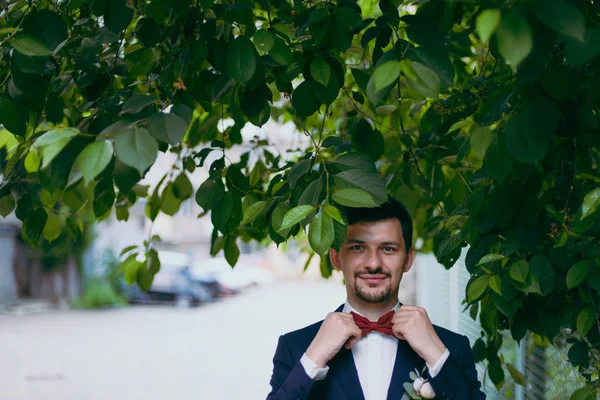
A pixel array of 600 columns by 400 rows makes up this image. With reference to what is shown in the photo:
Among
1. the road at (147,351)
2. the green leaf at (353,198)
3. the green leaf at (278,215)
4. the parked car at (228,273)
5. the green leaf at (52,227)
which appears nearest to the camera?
the green leaf at (353,198)

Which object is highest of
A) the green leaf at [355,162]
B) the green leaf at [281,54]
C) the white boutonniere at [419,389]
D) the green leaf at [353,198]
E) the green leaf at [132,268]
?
the green leaf at [281,54]

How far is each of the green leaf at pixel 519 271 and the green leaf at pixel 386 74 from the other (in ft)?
1.96

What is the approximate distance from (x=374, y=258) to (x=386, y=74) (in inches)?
25.7

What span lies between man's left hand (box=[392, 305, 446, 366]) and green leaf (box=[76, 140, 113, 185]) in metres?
0.85

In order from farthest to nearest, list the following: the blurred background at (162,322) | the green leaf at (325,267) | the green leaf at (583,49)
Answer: the blurred background at (162,322)
the green leaf at (325,267)
the green leaf at (583,49)

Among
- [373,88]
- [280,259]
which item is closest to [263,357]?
[373,88]

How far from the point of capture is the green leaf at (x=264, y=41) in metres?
1.30

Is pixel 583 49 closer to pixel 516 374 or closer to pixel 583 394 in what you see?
pixel 583 394

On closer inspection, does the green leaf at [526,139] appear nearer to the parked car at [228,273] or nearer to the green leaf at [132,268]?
the green leaf at [132,268]

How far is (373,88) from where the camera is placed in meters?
1.02

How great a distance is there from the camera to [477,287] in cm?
154

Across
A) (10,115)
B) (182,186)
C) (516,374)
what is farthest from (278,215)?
(516,374)

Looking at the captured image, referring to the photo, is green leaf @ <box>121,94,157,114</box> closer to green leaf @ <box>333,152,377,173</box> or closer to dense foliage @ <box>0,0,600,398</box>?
dense foliage @ <box>0,0,600,398</box>

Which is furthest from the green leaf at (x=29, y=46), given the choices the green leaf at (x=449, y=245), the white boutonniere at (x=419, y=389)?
the green leaf at (x=449, y=245)
